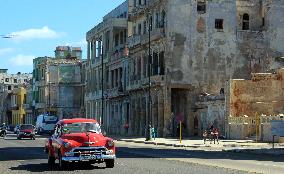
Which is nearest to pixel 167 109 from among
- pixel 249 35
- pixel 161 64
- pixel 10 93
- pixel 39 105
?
pixel 161 64

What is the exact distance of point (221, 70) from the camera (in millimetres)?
64875

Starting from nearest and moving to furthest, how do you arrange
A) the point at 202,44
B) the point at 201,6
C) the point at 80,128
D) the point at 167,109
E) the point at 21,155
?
the point at 80,128, the point at 21,155, the point at 167,109, the point at 202,44, the point at 201,6

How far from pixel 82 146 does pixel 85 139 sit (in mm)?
249

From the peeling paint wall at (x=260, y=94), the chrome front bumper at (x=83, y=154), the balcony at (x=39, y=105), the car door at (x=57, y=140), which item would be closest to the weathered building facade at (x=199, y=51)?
the peeling paint wall at (x=260, y=94)

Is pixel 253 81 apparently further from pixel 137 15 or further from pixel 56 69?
pixel 56 69

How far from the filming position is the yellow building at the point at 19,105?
135 meters

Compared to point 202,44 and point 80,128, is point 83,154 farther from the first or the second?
point 202,44

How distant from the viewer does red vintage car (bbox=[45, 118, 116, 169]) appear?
20.4 m

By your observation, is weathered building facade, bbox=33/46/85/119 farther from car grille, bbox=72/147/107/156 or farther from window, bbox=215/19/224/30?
car grille, bbox=72/147/107/156

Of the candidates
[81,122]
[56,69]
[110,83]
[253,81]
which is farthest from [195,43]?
[56,69]

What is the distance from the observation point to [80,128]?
71.6 ft

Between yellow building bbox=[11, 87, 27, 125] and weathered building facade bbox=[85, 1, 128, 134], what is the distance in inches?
Answer: 1879

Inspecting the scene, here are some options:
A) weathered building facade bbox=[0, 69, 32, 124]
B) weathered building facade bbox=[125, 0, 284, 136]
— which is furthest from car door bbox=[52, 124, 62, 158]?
weathered building facade bbox=[0, 69, 32, 124]

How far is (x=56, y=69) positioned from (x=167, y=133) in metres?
51.5
